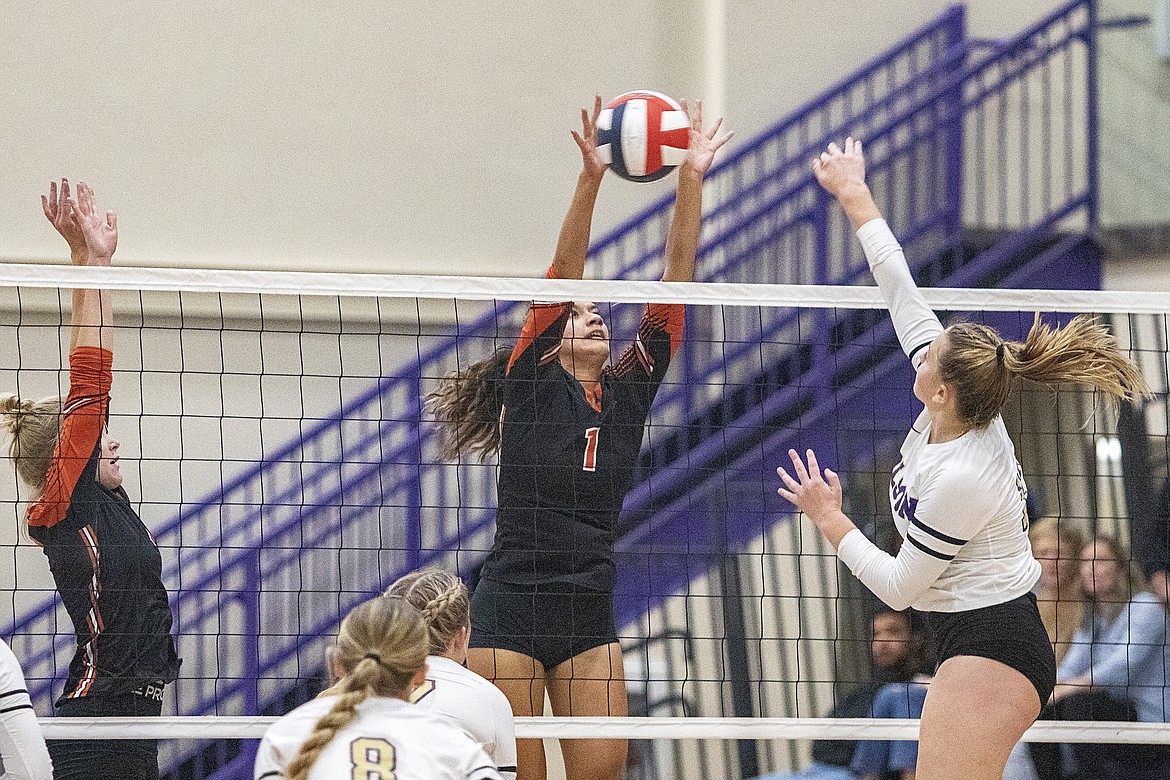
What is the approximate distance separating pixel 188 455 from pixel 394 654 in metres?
4.91

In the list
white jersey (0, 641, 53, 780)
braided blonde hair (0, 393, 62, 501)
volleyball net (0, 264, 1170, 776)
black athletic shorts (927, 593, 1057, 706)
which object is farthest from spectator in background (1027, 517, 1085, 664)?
white jersey (0, 641, 53, 780)

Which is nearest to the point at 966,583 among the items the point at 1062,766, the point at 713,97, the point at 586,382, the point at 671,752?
the point at 586,382

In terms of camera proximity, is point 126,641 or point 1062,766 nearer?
point 126,641

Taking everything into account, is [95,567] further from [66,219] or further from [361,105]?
[361,105]

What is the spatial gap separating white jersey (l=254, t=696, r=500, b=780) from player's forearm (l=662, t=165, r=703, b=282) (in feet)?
6.38

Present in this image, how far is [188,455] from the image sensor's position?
7.24 m

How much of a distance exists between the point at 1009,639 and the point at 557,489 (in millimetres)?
1324

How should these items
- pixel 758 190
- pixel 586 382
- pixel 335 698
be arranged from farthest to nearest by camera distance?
pixel 758 190 → pixel 586 382 → pixel 335 698

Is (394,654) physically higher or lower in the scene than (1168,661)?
higher

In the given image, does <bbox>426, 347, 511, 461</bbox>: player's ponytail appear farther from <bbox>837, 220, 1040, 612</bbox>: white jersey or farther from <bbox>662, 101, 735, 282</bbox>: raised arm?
<bbox>837, 220, 1040, 612</bbox>: white jersey

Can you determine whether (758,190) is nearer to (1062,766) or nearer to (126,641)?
(1062,766)

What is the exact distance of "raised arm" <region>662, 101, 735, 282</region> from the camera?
416cm

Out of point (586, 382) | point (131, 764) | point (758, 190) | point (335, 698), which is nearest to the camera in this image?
point (335, 698)

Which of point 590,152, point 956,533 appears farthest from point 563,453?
point 956,533
